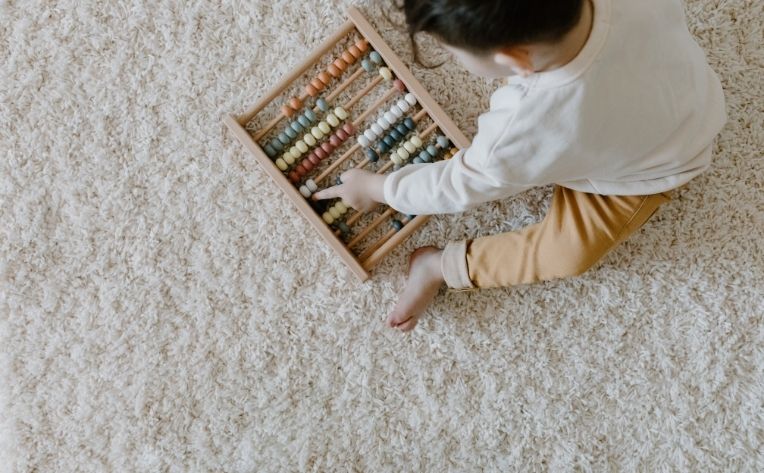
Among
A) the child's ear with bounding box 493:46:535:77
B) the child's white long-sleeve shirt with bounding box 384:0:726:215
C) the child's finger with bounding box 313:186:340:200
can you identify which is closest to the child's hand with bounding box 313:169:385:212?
the child's finger with bounding box 313:186:340:200

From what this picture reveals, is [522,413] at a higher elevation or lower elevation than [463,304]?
lower

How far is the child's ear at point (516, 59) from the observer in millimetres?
438

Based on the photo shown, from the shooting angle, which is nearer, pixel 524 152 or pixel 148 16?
pixel 524 152

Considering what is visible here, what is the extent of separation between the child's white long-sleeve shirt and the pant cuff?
0.12 m

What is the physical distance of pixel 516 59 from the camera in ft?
1.47

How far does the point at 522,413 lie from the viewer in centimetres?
77

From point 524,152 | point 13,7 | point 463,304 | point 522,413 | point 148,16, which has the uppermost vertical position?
point 13,7

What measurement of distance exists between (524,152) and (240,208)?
404 mm

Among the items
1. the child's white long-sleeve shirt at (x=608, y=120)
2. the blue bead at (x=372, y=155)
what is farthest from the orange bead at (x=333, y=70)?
the child's white long-sleeve shirt at (x=608, y=120)

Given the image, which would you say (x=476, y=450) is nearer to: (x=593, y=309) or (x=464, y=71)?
(x=593, y=309)

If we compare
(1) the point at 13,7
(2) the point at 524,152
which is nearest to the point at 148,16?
(1) the point at 13,7

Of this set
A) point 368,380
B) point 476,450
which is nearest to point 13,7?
point 368,380

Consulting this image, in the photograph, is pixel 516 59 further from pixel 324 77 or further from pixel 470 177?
pixel 324 77

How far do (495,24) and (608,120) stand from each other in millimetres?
167
